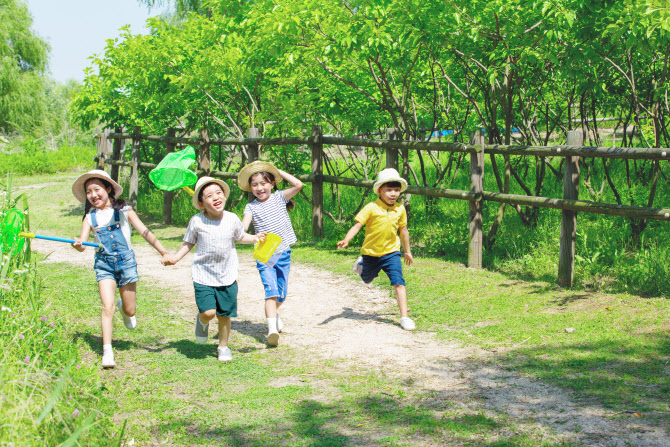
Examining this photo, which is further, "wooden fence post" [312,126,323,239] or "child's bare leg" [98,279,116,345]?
"wooden fence post" [312,126,323,239]

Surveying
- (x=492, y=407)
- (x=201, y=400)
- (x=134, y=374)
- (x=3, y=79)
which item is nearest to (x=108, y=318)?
(x=134, y=374)

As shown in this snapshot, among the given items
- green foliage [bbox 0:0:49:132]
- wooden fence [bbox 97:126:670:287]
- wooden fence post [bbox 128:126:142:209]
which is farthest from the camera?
green foliage [bbox 0:0:49:132]

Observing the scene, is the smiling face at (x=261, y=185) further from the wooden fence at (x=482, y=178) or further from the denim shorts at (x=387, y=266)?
the wooden fence at (x=482, y=178)

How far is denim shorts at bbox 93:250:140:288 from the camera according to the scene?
5.04 metres

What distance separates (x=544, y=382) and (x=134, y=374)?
107 inches

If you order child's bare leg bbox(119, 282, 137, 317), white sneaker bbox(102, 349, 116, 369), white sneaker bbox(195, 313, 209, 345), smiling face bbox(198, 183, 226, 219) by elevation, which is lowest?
white sneaker bbox(102, 349, 116, 369)

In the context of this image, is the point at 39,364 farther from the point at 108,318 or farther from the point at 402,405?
the point at 402,405

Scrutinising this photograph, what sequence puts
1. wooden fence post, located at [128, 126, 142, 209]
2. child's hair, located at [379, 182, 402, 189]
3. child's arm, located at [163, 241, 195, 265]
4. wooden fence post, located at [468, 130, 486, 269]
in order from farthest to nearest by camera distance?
1. wooden fence post, located at [128, 126, 142, 209]
2. wooden fence post, located at [468, 130, 486, 269]
3. child's hair, located at [379, 182, 402, 189]
4. child's arm, located at [163, 241, 195, 265]

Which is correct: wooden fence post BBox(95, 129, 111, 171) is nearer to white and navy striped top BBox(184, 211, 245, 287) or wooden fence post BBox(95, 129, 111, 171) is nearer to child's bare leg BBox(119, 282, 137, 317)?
child's bare leg BBox(119, 282, 137, 317)

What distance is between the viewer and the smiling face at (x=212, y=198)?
16.3ft

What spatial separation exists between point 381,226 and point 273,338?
135cm

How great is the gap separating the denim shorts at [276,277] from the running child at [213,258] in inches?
17.6

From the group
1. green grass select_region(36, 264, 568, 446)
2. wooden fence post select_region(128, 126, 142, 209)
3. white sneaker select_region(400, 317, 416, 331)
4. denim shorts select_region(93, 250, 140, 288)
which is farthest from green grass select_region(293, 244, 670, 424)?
wooden fence post select_region(128, 126, 142, 209)

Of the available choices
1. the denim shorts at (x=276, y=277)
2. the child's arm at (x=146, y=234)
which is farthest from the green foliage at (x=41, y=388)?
the denim shorts at (x=276, y=277)
